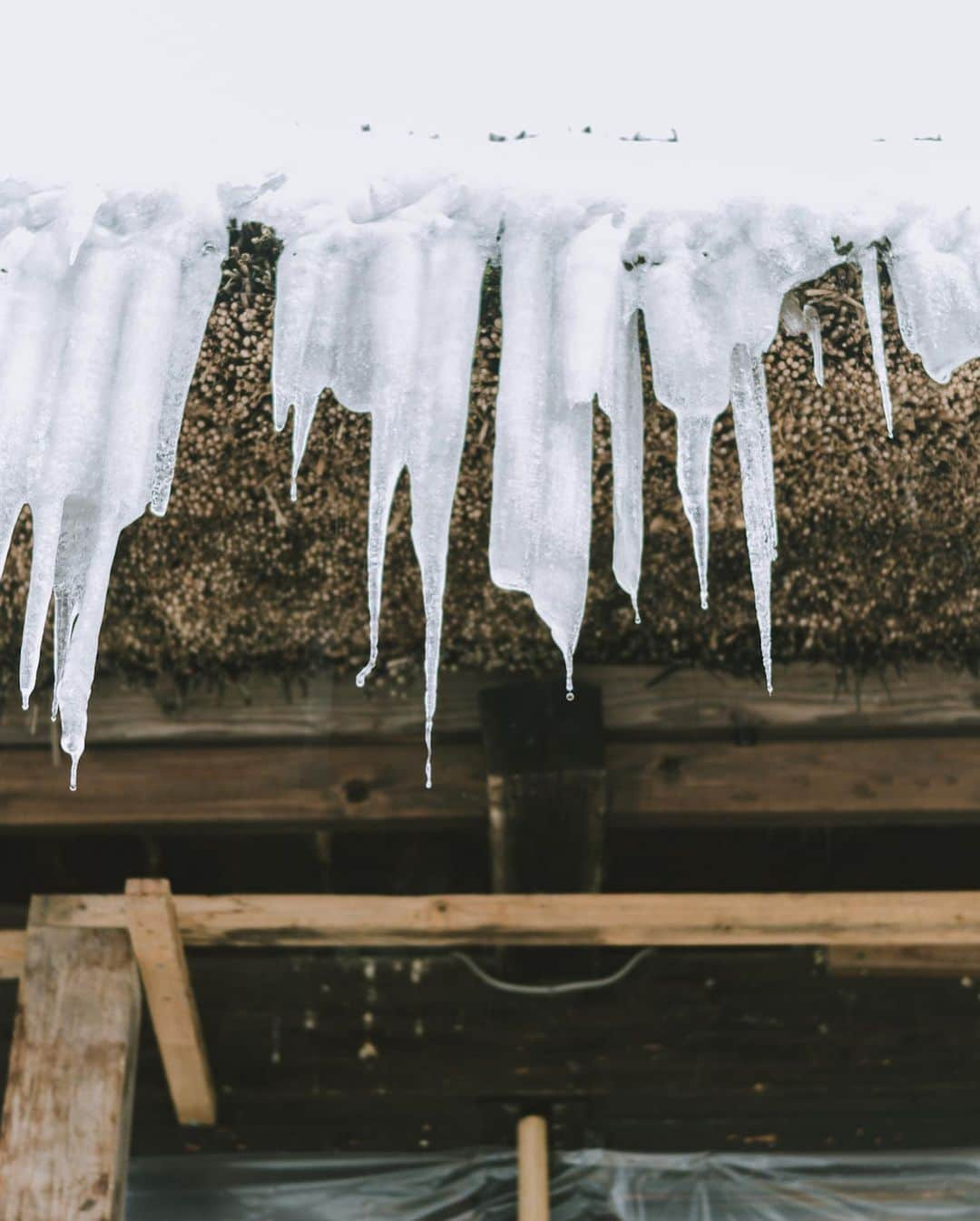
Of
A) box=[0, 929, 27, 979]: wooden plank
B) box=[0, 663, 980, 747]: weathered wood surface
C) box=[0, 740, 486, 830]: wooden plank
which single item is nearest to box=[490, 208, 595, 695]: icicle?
box=[0, 663, 980, 747]: weathered wood surface

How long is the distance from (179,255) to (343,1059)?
1.39 m

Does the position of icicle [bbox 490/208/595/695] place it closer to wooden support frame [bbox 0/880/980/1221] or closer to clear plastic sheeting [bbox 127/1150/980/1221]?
wooden support frame [bbox 0/880/980/1221]

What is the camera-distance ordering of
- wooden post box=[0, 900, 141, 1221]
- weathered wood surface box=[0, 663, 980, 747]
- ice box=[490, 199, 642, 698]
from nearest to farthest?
ice box=[490, 199, 642, 698] < wooden post box=[0, 900, 141, 1221] < weathered wood surface box=[0, 663, 980, 747]

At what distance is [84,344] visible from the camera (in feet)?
6.68

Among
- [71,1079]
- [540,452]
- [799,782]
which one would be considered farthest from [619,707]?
[71,1079]

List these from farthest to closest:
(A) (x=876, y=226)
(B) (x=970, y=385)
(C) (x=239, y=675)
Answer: (C) (x=239, y=675)
(B) (x=970, y=385)
(A) (x=876, y=226)

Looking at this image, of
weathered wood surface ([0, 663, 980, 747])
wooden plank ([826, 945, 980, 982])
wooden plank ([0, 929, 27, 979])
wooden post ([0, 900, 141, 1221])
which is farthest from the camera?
wooden plank ([826, 945, 980, 982])

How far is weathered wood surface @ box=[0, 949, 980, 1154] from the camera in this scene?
268 centimetres

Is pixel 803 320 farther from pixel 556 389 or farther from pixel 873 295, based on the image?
pixel 556 389

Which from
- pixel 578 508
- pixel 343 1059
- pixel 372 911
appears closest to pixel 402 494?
pixel 578 508

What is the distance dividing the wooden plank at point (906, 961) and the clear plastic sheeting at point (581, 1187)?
0.31m

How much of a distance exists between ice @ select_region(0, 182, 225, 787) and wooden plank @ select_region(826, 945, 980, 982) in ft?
4.67

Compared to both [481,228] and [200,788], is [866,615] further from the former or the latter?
[200,788]

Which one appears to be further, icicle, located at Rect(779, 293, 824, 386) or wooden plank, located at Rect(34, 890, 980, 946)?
wooden plank, located at Rect(34, 890, 980, 946)
